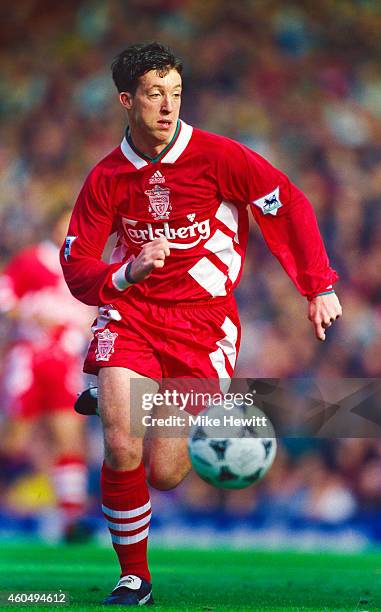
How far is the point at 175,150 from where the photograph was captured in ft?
15.7

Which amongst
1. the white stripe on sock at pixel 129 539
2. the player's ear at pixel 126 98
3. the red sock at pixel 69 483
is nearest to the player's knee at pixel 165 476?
the white stripe on sock at pixel 129 539

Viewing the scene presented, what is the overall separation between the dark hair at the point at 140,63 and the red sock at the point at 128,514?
149 cm

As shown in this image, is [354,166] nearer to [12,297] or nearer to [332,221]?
[332,221]

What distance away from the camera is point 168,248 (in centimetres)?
458

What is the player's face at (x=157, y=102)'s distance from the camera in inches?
183

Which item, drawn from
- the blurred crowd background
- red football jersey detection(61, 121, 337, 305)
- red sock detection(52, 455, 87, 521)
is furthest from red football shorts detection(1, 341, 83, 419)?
red football jersey detection(61, 121, 337, 305)

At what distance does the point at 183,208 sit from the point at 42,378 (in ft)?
12.6

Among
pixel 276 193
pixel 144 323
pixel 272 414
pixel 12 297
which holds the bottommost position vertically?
pixel 144 323

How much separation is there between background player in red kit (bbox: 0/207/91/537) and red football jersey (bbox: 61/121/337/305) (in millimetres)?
3211

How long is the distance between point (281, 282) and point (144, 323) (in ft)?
16.1

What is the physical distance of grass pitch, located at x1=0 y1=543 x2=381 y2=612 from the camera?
15.0 ft

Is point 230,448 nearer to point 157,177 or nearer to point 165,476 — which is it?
point 165,476

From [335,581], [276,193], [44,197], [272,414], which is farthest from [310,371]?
[276,193]

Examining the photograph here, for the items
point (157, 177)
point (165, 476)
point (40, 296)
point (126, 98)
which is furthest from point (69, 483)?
point (126, 98)
